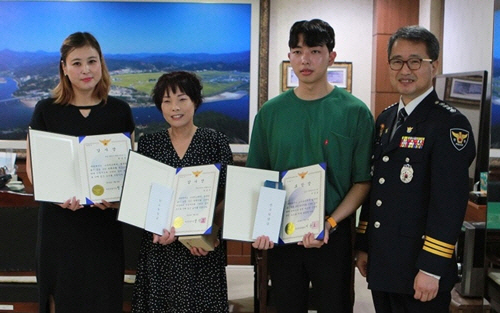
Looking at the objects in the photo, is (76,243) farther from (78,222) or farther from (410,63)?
(410,63)

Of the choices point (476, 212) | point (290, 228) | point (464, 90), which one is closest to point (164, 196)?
point (290, 228)

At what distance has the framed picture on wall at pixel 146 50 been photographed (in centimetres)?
497

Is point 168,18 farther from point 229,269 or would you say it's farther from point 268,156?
point 268,156

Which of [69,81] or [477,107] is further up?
[69,81]

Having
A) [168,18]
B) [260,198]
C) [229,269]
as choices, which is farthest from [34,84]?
[260,198]

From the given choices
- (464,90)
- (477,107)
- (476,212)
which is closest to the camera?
(476,212)

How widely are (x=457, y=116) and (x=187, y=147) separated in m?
1.02

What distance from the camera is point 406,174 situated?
1907 millimetres

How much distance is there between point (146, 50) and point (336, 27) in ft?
5.57

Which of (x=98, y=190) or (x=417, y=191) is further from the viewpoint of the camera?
(x=98, y=190)

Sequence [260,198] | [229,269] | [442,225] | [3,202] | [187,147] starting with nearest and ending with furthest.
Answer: [442,225], [260,198], [187,147], [3,202], [229,269]

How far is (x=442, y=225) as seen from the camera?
1798 mm

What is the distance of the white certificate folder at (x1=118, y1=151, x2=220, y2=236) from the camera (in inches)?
83.2

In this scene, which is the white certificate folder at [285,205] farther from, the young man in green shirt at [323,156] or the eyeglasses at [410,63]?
the eyeglasses at [410,63]
